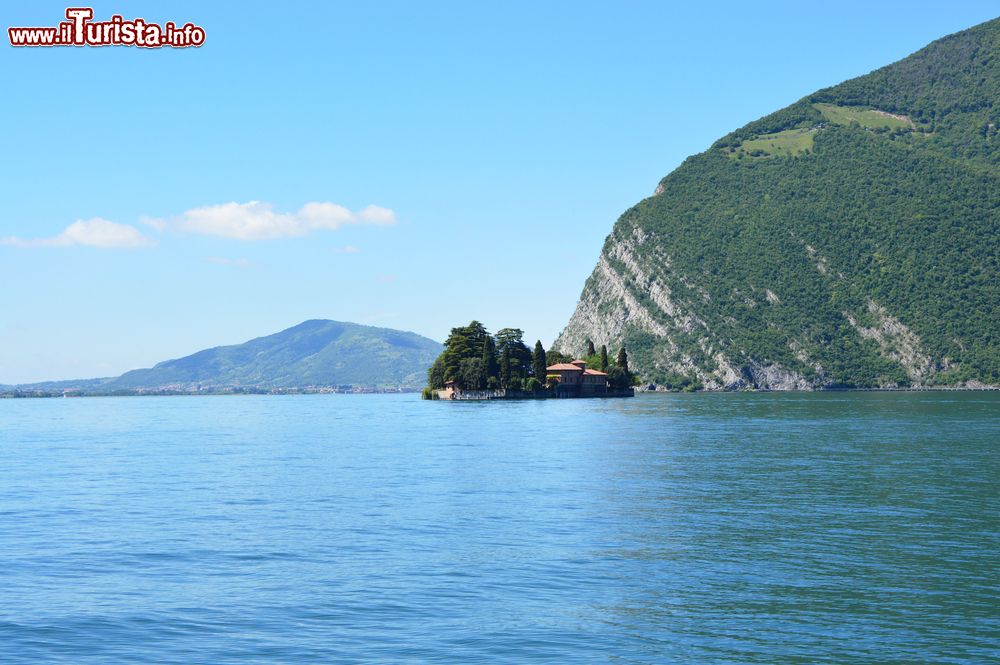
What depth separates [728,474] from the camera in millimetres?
60656

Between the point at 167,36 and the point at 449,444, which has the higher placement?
the point at 167,36

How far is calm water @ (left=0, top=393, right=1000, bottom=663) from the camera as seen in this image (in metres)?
24.6

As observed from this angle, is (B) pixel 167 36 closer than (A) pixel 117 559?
No

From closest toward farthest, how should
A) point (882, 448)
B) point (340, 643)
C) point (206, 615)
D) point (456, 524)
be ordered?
point (340, 643), point (206, 615), point (456, 524), point (882, 448)

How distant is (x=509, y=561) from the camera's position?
33.9m

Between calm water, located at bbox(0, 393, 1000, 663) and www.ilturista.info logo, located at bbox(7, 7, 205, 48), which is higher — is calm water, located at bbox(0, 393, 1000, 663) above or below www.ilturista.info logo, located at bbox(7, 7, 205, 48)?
below

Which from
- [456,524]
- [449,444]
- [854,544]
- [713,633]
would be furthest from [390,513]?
[449,444]

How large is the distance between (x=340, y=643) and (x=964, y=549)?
23209 millimetres

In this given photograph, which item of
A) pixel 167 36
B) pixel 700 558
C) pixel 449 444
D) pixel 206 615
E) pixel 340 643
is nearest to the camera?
pixel 340 643

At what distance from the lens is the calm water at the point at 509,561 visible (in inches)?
970

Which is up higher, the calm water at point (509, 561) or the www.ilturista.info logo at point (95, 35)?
the www.ilturista.info logo at point (95, 35)

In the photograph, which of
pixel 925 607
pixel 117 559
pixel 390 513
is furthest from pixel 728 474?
pixel 117 559

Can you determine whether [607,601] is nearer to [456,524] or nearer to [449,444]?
[456,524]

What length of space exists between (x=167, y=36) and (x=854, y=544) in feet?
145
